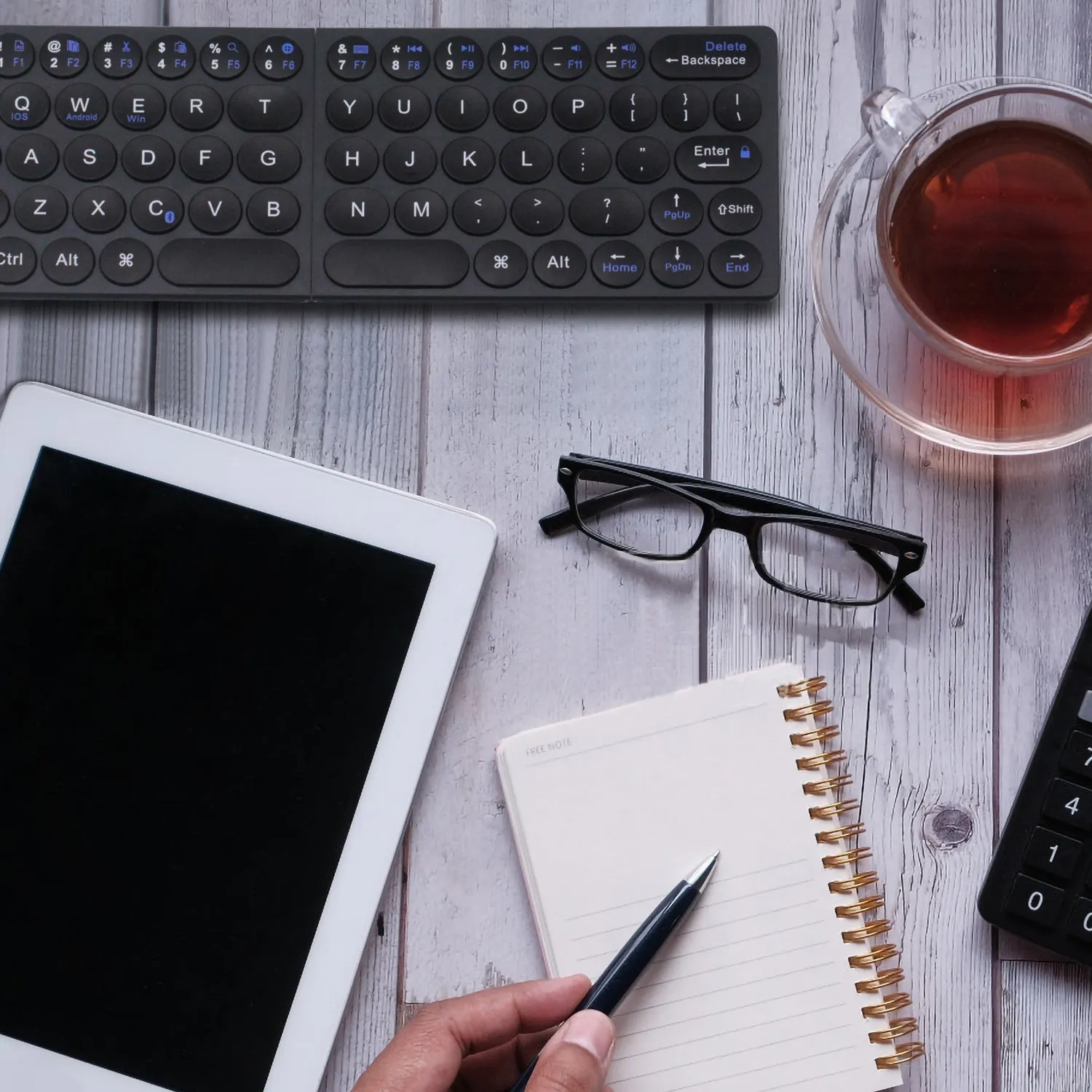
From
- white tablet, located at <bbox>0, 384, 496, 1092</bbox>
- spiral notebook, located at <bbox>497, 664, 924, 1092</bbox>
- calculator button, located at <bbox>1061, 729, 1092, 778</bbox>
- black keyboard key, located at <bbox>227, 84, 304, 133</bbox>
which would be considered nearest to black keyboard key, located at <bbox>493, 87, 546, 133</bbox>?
black keyboard key, located at <bbox>227, 84, 304, 133</bbox>


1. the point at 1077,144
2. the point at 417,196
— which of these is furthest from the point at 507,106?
the point at 1077,144

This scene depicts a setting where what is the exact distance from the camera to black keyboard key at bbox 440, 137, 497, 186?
1.93 feet

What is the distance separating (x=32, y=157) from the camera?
1.91ft

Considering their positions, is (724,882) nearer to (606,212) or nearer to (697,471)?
(697,471)

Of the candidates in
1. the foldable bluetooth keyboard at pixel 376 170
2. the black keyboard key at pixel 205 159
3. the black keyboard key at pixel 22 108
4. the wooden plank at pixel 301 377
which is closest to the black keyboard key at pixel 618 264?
the foldable bluetooth keyboard at pixel 376 170

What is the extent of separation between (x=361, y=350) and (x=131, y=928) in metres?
0.33

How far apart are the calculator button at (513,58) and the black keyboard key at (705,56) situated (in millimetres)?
66

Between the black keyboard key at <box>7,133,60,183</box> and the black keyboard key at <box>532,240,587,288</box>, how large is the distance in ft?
0.86

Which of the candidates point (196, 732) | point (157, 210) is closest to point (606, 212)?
point (157, 210)

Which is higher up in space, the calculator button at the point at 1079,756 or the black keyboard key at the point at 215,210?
the black keyboard key at the point at 215,210

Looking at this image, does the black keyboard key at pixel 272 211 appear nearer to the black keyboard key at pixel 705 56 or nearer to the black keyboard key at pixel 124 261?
the black keyboard key at pixel 124 261

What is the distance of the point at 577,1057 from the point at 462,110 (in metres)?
0.48

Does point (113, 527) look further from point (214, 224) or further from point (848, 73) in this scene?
point (848, 73)

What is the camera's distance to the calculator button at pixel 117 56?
59cm
